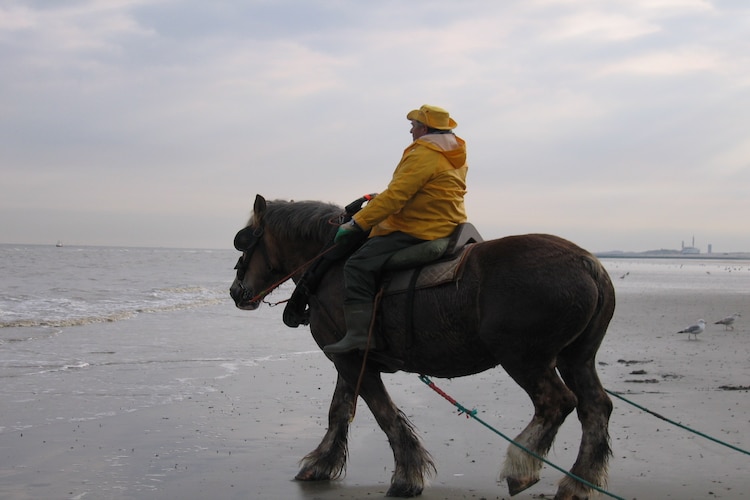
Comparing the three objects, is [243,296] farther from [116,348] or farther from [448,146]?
[116,348]

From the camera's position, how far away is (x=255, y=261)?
22.3ft

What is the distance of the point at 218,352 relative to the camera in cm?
1448

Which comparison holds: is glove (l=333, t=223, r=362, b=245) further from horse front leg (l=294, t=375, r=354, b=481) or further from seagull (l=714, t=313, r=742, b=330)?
seagull (l=714, t=313, r=742, b=330)

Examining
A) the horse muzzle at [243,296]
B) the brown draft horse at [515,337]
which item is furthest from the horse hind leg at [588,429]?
the horse muzzle at [243,296]

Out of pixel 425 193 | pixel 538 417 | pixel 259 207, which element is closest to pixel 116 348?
pixel 259 207

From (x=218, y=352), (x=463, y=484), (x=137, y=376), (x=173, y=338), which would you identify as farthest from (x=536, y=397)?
(x=173, y=338)

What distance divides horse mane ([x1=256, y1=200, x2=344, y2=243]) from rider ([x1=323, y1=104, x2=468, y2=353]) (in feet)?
1.76

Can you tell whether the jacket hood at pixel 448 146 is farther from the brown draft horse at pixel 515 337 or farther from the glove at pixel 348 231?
the glove at pixel 348 231

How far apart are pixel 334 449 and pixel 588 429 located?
207 cm

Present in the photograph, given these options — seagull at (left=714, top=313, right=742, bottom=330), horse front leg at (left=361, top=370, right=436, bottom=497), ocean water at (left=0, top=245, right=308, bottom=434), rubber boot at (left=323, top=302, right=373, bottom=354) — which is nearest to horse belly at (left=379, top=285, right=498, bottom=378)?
rubber boot at (left=323, top=302, right=373, bottom=354)

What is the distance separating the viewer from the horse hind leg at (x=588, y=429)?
5371mm

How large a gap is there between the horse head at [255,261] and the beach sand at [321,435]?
1.38m

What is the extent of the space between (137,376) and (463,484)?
6645mm

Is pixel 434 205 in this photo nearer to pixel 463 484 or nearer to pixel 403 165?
pixel 403 165
